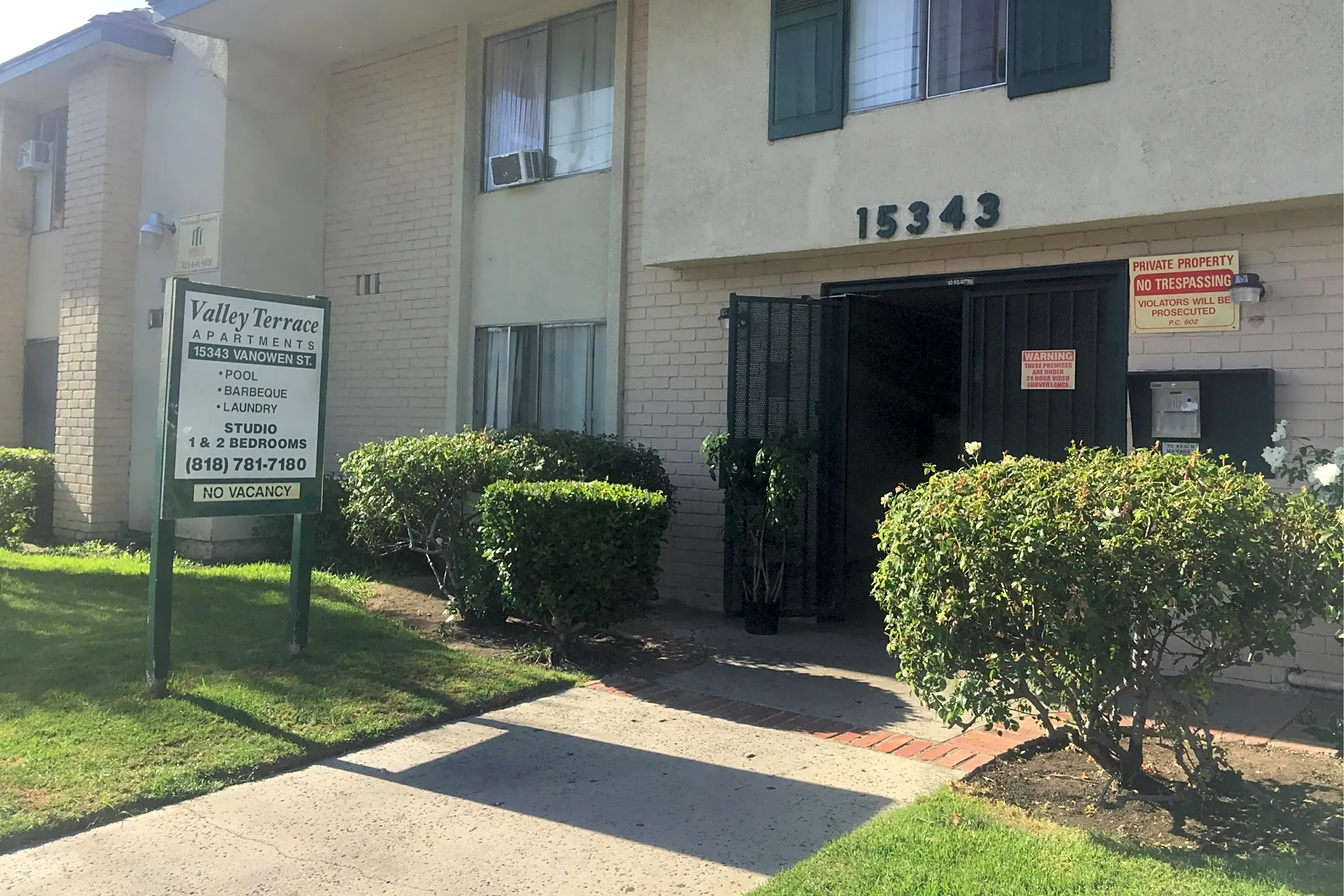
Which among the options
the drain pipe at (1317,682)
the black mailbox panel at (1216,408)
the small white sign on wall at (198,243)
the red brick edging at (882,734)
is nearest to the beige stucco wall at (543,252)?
the small white sign on wall at (198,243)

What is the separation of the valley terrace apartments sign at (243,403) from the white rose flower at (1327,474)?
207 inches

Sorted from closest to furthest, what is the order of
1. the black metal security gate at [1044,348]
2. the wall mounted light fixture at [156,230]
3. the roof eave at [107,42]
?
the black metal security gate at [1044,348]
the roof eave at [107,42]
the wall mounted light fixture at [156,230]

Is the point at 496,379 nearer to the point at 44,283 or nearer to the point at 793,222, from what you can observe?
the point at 793,222

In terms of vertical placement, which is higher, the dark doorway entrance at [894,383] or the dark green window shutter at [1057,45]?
the dark green window shutter at [1057,45]

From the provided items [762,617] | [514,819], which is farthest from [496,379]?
[514,819]

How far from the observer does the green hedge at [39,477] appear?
12.2 metres

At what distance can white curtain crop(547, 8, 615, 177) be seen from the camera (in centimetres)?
1007

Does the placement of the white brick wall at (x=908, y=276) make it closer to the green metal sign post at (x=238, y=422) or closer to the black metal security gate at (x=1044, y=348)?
the black metal security gate at (x=1044, y=348)

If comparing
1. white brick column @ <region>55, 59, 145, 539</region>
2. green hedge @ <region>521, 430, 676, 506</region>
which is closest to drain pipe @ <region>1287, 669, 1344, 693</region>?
green hedge @ <region>521, 430, 676, 506</region>

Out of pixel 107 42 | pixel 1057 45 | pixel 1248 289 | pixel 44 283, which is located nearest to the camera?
pixel 1248 289

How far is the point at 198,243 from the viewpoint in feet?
36.9

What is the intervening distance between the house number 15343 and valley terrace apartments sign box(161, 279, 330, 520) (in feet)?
12.4

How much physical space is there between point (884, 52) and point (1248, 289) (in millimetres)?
3094

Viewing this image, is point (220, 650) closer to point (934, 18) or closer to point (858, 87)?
point (858, 87)
